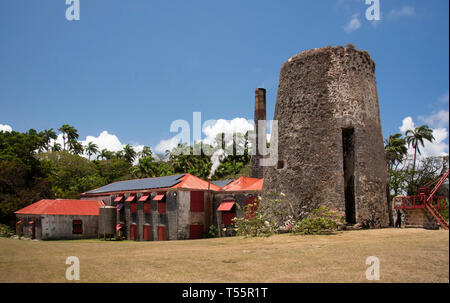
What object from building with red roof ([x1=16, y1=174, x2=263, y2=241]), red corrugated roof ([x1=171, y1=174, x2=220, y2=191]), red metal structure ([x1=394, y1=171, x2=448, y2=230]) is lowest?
building with red roof ([x1=16, y1=174, x2=263, y2=241])

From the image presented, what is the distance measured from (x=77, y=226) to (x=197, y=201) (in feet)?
37.2

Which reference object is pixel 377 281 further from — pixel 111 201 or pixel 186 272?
pixel 111 201

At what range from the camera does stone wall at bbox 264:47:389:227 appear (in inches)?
587

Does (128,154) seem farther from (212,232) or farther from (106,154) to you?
(212,232)

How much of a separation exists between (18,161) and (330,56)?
3440cm

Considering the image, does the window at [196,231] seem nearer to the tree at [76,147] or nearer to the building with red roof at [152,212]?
the building with red roof at [152,212]

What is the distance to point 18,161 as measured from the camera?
38.3 m

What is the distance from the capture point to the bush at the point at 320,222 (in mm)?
13789

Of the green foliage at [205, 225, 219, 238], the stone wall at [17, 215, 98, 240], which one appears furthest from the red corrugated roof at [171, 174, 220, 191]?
the stone wall at [17, 215, 98, 240]

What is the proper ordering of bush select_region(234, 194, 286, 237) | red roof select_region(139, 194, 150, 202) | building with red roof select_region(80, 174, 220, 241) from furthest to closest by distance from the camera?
red roof select_region(139, 194, 150, 202), building with red roof select_region(80, 174, 220, 241), bush select_region(234, 194, 286, 237)

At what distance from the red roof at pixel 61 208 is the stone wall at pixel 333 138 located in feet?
71.7

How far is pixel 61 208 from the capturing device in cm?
3161

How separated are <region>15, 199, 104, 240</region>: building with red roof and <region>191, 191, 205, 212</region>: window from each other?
35.3ft

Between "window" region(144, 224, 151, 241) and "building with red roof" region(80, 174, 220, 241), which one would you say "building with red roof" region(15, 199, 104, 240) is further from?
"window" region(144, 224, 151, 241)
